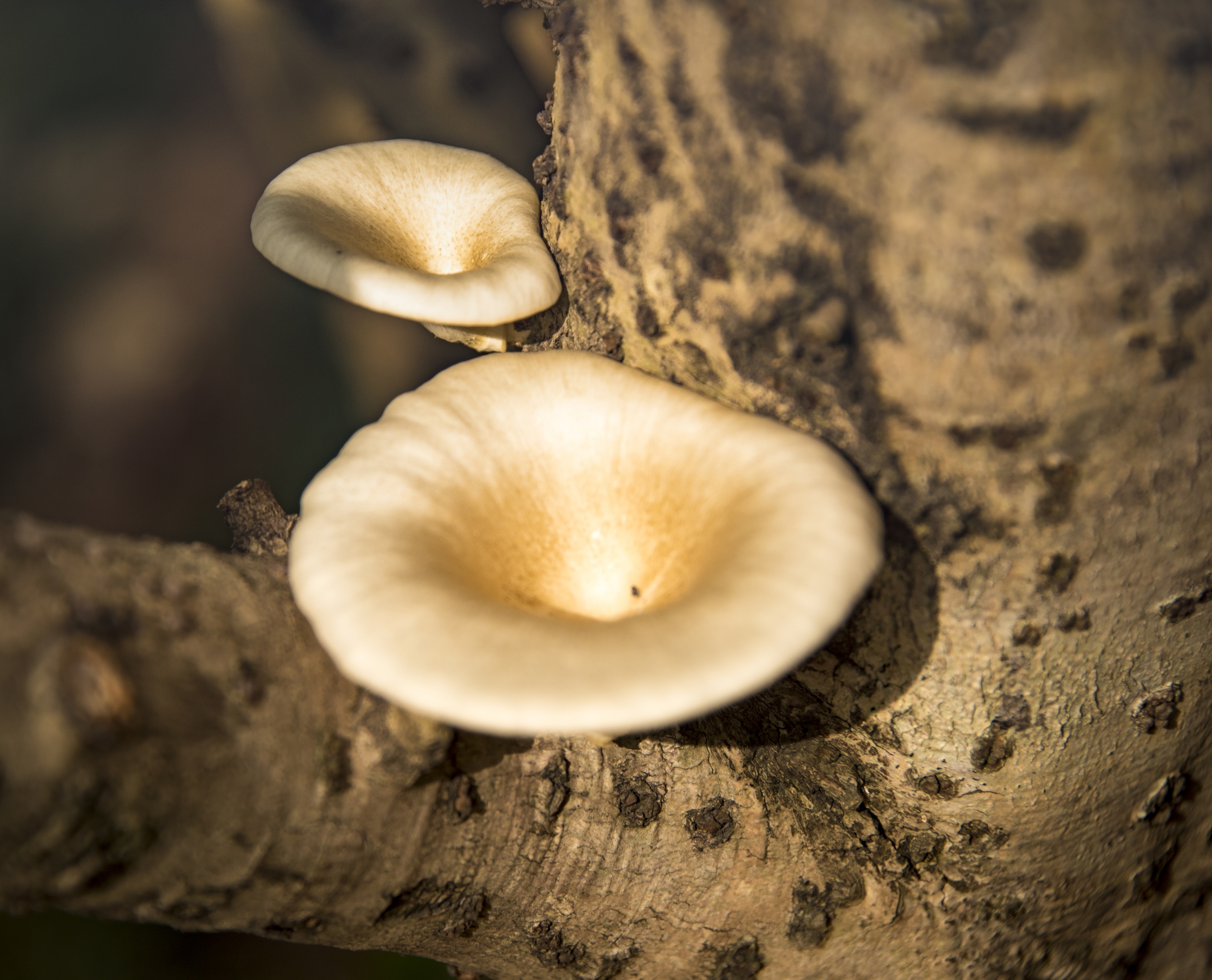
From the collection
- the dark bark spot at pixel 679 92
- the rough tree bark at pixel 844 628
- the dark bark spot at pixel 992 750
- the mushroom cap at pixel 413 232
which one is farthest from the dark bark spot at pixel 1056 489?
the mushroom cap at pixel 413 232

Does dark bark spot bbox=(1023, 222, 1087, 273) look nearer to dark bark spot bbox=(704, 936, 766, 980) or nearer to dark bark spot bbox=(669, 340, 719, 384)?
dark bark spot bbox=(669, 340, 719, 384)

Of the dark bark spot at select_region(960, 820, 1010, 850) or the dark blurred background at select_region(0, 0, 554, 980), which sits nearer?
the dark bark spot at select_region(960, 820, 1010, 850)

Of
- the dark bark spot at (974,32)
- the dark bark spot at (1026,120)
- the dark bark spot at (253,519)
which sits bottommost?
the dark bark spot at (253,519)

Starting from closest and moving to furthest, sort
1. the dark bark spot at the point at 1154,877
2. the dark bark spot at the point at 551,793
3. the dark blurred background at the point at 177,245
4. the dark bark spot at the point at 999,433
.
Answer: the dark bark spot at the point at 999,433 < the dark bark spot at the point at 551,793 < the dark bark spot at the point at 1154,877 < the dark blurred background at the point at 177,245

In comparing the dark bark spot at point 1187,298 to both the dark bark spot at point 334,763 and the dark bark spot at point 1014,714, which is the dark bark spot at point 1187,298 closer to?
the dark bark spot at point 1014,714

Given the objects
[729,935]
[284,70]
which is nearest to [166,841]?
[729,935]

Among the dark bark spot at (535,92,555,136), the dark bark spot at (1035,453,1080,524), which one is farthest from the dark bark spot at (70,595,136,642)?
the dark bark spot at (1035,453,1080,524)

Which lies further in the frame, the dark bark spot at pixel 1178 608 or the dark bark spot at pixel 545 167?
the dark bark spot at pixel 545 167
